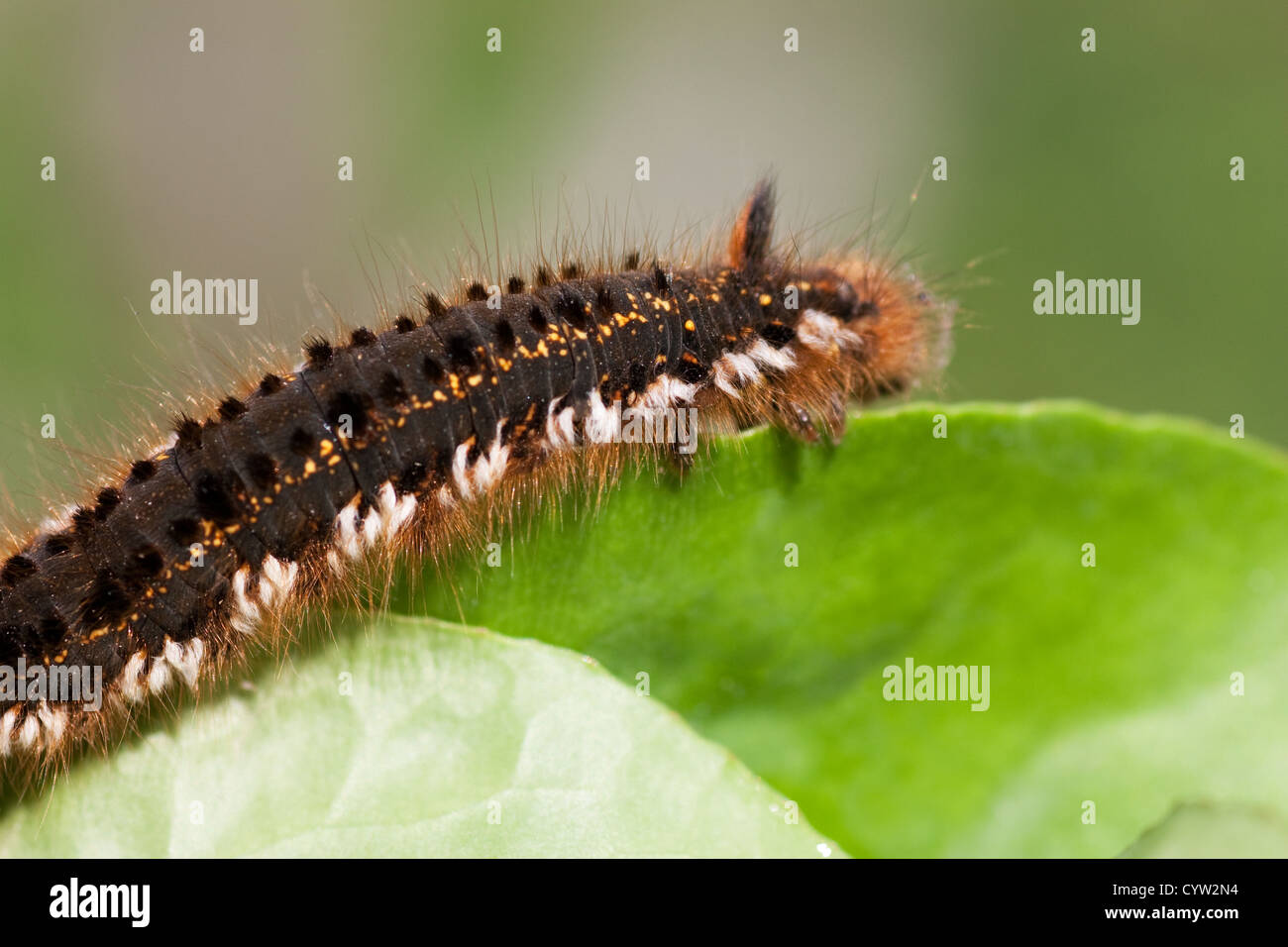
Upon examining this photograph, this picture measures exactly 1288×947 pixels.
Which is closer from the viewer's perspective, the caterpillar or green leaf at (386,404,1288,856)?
green leaf at (386,404,1288,856)

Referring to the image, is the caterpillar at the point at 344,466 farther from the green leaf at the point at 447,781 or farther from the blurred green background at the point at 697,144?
the blurred green background at the point at 697,144

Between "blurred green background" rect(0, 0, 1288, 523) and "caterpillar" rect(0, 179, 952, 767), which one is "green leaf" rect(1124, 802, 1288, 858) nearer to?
"caterpillar" rect(0, 179, 952, 767)

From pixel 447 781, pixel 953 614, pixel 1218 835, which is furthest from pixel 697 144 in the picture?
pixel 1218 835

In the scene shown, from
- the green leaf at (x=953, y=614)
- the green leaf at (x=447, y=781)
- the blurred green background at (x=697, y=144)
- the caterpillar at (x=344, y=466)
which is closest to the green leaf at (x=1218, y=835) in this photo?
the green leaf at (x=953, y=614)

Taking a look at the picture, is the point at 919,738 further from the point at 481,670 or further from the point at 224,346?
the point at 224,346

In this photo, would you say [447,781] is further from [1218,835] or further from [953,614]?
[1218,835]

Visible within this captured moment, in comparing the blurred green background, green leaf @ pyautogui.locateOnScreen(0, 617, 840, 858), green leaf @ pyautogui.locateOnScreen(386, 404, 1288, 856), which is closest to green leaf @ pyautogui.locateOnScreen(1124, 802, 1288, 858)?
green leaf @ pyautogui.locateOnScreen(386, 404, 1288, 856)

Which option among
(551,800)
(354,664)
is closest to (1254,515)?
(551,800)
